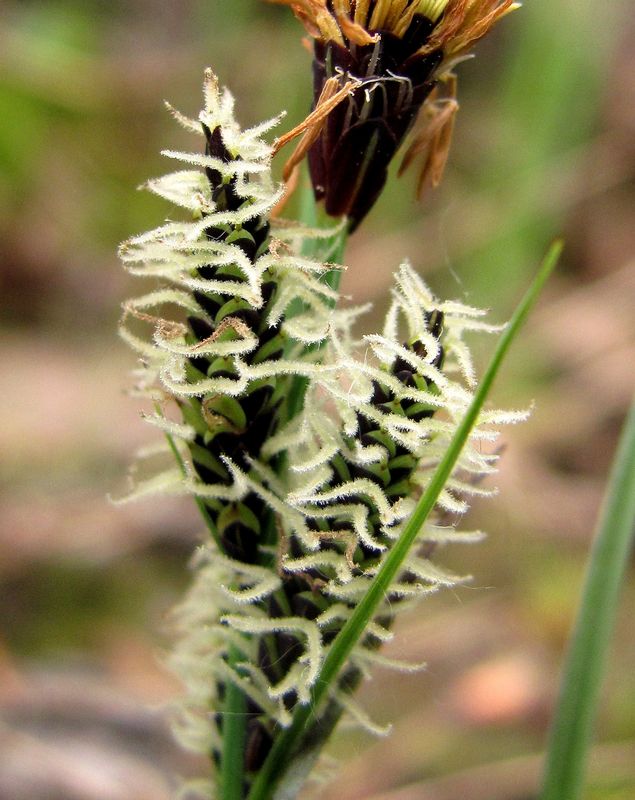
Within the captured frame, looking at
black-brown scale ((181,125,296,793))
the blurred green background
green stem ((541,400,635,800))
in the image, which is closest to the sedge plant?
black-brown scale ((181,125,296,793))

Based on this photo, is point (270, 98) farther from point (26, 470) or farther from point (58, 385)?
point (26, 470)

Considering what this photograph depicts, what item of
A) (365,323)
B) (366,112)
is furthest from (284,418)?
(365,323)

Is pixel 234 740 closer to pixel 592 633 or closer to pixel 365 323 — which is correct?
pixel 592 633

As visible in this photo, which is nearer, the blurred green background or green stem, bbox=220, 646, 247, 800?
green stem, bbox=220, 646, 247, 800

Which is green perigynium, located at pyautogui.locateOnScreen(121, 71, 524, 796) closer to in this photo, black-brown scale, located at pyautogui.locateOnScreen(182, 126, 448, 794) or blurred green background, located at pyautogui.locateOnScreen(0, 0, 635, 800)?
black-brown scale, located at pyautogui.locateOnScreen(182, 126, 448, 794)

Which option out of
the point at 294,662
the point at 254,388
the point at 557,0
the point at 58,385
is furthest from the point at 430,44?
the point at 557,0

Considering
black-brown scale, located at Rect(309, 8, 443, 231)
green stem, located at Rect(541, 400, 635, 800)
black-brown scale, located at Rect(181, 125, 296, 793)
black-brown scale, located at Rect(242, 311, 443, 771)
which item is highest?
black-brown scale, located at Rect(309, 8, 443, 231)

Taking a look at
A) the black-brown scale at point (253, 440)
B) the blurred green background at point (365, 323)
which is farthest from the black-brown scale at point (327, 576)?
the blurred green background at point (365, 323)

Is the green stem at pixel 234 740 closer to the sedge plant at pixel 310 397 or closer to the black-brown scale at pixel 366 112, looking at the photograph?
the sedge plant at pixel 310 397
